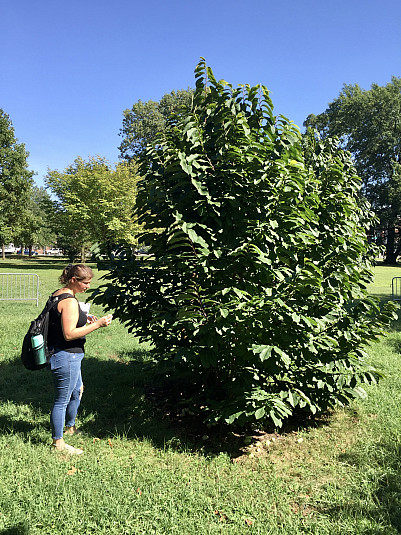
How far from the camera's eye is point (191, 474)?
350 cm

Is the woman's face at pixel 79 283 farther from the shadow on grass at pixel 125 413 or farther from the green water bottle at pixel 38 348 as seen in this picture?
the shadow on grass at pixel 125 413

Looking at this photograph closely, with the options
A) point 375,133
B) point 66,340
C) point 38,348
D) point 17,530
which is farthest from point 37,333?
point 375,133

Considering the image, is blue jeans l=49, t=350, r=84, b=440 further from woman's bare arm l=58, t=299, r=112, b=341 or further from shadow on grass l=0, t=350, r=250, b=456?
shadow on grass l=0, t=350, r=250, b=456

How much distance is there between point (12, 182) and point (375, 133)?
4144 cm

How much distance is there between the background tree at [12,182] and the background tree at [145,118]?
20721 mm

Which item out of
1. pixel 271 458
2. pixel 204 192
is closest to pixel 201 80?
pixel 204 192

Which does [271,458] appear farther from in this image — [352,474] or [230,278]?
[230,278]

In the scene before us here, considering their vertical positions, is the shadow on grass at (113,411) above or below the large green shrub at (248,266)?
below

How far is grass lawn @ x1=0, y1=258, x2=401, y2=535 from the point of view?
112 inches

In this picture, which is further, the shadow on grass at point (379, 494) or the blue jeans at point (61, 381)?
the blue jeans at point (61, 381)

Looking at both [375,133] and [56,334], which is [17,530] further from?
[375,133]

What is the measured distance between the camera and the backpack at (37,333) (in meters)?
3.61

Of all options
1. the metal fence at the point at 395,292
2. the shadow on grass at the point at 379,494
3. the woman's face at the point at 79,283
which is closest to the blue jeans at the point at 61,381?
the woman's face at the point at 79,283

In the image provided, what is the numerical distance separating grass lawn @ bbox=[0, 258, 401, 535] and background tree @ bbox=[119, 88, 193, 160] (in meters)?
53.6
